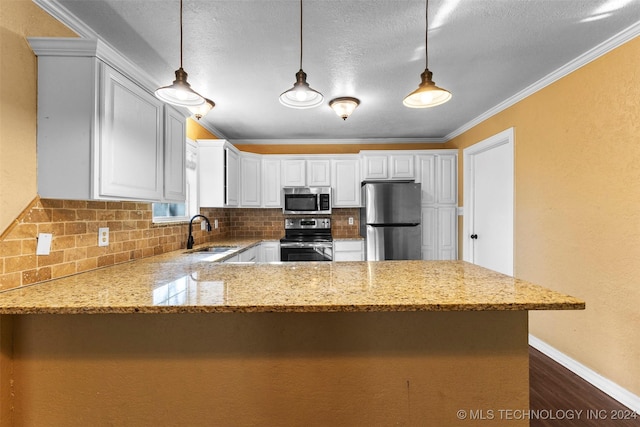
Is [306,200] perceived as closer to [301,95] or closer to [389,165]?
→ [389,165]

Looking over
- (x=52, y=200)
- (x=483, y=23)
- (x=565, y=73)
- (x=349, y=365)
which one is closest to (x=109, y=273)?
(x=52, y=200)

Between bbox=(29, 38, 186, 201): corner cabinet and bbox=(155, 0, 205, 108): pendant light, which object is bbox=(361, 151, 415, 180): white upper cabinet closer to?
bbox=(155, 0, 205, 108): pendant light

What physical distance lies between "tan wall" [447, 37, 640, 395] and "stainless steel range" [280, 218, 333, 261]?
2385 millimetres

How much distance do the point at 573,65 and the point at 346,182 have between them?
2782mm

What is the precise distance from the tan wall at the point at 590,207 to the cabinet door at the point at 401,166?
1551mm

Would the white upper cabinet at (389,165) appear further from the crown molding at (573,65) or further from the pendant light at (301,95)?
the pendant light at (301,95)

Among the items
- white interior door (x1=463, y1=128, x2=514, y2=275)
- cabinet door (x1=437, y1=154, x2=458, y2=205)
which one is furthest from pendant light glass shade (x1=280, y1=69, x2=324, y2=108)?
cabinet door (x1=437, y1=154, x2=458, y2=205)

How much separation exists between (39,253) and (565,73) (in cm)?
387

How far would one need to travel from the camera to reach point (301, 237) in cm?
450

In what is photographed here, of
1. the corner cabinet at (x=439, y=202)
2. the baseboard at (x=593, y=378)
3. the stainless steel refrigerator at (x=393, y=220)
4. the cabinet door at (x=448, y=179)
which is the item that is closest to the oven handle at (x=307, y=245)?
the stainless steel refrigerator at (x=393, y=220)

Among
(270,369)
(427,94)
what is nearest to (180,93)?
(427,94)

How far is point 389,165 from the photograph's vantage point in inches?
167

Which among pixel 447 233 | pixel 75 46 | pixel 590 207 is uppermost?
pixel 75 46

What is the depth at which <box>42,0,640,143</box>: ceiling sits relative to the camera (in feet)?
5.58
